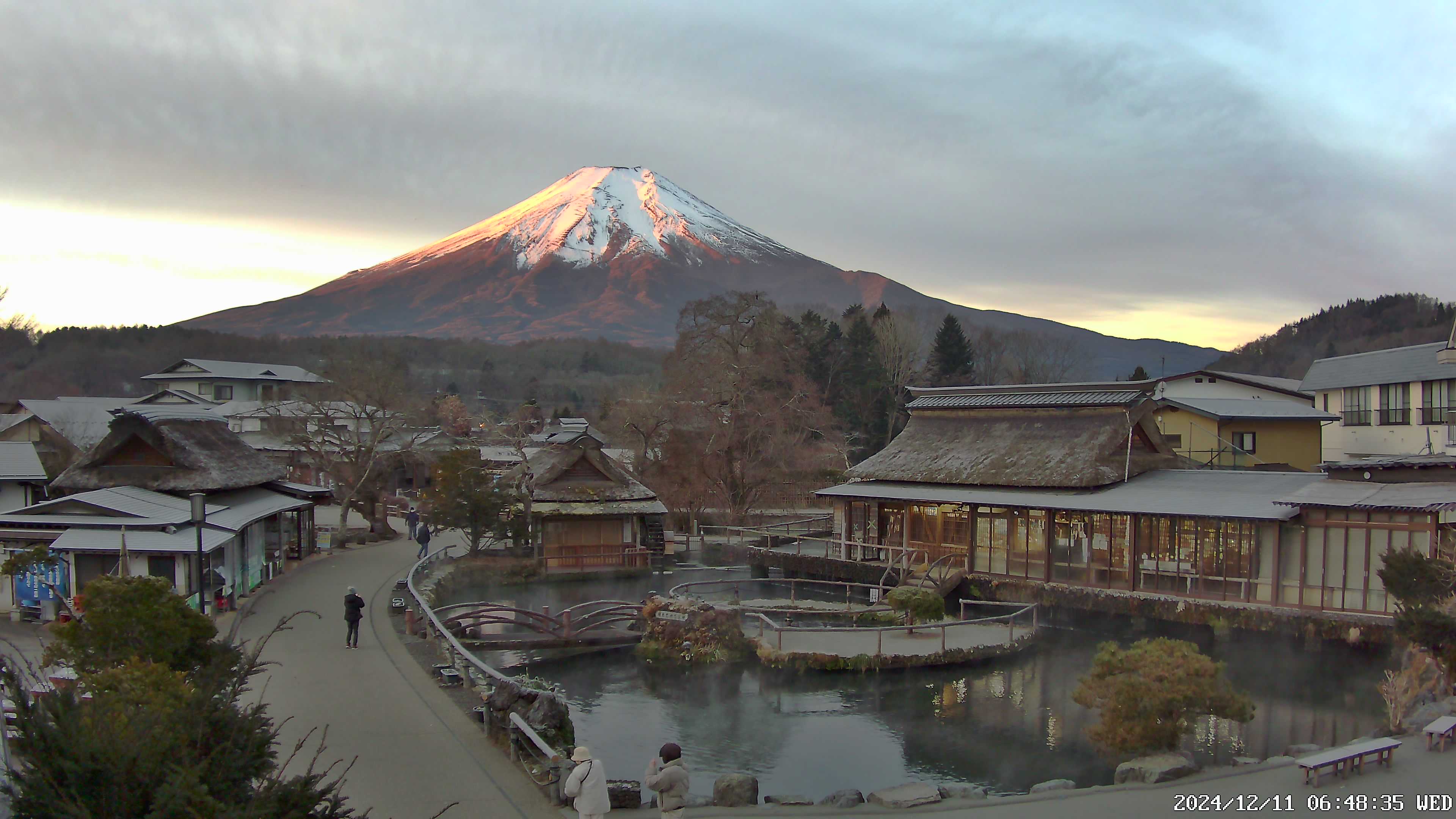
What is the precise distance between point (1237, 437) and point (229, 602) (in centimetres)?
3030

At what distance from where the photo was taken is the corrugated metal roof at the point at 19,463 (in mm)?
22109

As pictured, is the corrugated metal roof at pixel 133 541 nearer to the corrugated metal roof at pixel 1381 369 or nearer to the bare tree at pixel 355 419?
the bare tree at pixel 355 419

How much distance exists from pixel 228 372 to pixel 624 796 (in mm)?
62724

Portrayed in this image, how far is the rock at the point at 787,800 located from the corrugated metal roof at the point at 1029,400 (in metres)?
17.4

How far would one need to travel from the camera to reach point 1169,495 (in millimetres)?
20547

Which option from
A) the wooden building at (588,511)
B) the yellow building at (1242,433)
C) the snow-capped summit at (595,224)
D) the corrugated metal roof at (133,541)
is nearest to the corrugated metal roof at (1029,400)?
the yellow building at (1242,433)

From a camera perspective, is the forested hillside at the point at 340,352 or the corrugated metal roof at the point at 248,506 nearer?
the corrugated metal roof at the point at 248,506

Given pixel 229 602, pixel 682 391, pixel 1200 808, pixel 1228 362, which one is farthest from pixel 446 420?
pixel 1228 362

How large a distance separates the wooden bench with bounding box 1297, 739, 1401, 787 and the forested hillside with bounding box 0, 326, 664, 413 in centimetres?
4294

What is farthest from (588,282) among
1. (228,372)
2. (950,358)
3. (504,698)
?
(504,698)

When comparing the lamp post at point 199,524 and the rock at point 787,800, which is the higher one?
the lamp post at point 199,524

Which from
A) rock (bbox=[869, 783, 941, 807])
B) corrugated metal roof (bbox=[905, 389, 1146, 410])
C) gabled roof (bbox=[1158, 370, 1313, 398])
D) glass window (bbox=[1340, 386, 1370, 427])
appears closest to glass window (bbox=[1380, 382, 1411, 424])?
glass window (bbox=[1340, 386, 1370, 427])

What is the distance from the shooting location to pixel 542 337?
432ft

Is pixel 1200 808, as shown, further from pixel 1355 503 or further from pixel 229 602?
pixel 229 602
